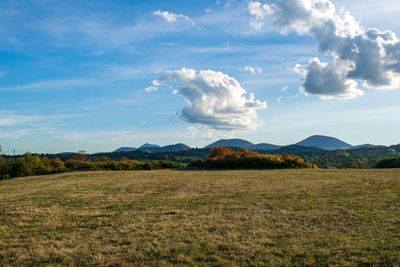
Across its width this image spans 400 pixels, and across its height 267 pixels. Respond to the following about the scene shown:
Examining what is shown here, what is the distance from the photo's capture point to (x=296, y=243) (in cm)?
818

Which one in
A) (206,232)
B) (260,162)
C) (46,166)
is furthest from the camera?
(260,162)

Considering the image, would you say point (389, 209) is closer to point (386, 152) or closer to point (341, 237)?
point (341, 237)

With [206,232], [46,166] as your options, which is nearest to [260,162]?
[46,166]

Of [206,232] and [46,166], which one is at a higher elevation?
[206,232]

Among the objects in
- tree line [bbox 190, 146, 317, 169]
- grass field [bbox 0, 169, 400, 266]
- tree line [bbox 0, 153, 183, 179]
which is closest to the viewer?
grass field [bbox 0, 169, 400, 266]

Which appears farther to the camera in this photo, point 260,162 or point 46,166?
point 260,162

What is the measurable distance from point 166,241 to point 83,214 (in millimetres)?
6286

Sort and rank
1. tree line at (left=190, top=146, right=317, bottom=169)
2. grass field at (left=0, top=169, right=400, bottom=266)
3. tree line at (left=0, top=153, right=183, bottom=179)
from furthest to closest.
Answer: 1. tree line at (left=190, top=146, right=317, bottom=169)
2. tree line at (left=0, top=153, right=183, bottom=179)
3. grass field at (left=0, top=169, right=400, bottom=266)

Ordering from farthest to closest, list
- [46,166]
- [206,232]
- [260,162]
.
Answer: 1. [260,162]
2. [46,166]
3. [206,232]

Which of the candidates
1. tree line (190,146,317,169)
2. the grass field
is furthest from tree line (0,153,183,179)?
the grass field

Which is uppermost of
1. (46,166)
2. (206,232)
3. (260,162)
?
(206,232)

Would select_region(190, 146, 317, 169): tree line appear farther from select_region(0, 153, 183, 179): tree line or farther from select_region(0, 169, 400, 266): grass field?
select_region(0, 169, 400, 266): grass field

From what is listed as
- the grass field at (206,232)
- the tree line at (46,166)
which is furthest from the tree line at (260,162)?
the grass field at (206,232)

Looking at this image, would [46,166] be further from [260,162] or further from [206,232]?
[206,232]
